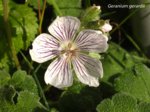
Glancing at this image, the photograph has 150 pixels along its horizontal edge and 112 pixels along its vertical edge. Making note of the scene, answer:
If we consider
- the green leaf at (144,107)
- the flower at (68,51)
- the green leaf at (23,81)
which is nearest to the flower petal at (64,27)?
the flower at (68,51)

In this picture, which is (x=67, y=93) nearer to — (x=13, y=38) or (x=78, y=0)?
(x=13, y=38)

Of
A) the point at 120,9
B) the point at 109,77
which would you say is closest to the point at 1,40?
the point at 109,77

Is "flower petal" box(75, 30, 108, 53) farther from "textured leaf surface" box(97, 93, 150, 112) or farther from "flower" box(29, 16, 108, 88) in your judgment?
"textured leaf surface" box(97, 93, 150, 112)

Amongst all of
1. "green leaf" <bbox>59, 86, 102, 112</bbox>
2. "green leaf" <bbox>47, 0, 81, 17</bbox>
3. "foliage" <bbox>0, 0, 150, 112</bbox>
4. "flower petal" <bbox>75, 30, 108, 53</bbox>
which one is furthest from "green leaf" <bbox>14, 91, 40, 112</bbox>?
"green leaf" <bbox>47, 0, 81, 17</bbox>

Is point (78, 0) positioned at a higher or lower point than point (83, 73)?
higher

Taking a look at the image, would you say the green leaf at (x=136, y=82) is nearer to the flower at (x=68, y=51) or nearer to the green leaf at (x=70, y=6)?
the flower at (x=68, y=51)

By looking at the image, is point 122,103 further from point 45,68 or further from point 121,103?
point 45,68
